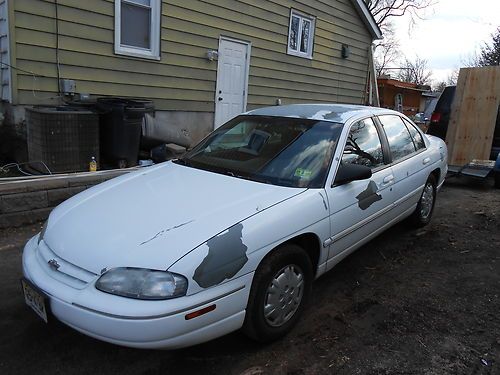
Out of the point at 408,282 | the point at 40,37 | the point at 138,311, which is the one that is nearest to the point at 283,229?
the point at 138,311

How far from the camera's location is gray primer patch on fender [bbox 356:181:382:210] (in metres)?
3.38

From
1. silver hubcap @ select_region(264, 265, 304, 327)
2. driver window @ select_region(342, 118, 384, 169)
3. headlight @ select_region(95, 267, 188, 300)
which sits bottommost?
silver hubcap @ select_region(264, 265, 304, 327)

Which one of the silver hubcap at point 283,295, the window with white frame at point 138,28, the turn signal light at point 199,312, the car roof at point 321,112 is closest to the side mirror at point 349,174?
the car roof at point 321,112

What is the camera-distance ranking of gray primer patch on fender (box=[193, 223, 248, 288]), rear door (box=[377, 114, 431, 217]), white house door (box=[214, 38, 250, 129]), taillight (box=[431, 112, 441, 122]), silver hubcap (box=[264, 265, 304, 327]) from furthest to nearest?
white house door (box=[214, 38, 250, 129])
taillight (box=[431, 112, 441, 122])
rear door (box=[377, 114, 431, 217])
silver hubcap (box=[264, 265, 304, 327])
gray primer patch on fender (box=[193, 223, 248, 288])

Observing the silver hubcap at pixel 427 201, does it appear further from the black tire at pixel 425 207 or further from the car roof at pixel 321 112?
the car roof at pixel 321 112

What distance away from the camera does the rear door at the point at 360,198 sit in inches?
123

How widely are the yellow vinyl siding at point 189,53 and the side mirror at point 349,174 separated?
4.99m

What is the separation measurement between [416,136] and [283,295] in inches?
117

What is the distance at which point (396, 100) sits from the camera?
73.1 ft

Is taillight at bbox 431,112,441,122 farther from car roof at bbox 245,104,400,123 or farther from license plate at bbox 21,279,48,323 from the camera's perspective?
license plate at bbox 21,279,48,323

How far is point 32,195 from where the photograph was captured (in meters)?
4.55

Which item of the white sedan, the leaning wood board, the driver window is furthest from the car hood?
the leaning wood board

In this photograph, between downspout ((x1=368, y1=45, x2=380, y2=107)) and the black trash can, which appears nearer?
the black trash can

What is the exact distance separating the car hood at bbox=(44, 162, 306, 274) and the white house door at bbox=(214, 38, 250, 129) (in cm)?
605
